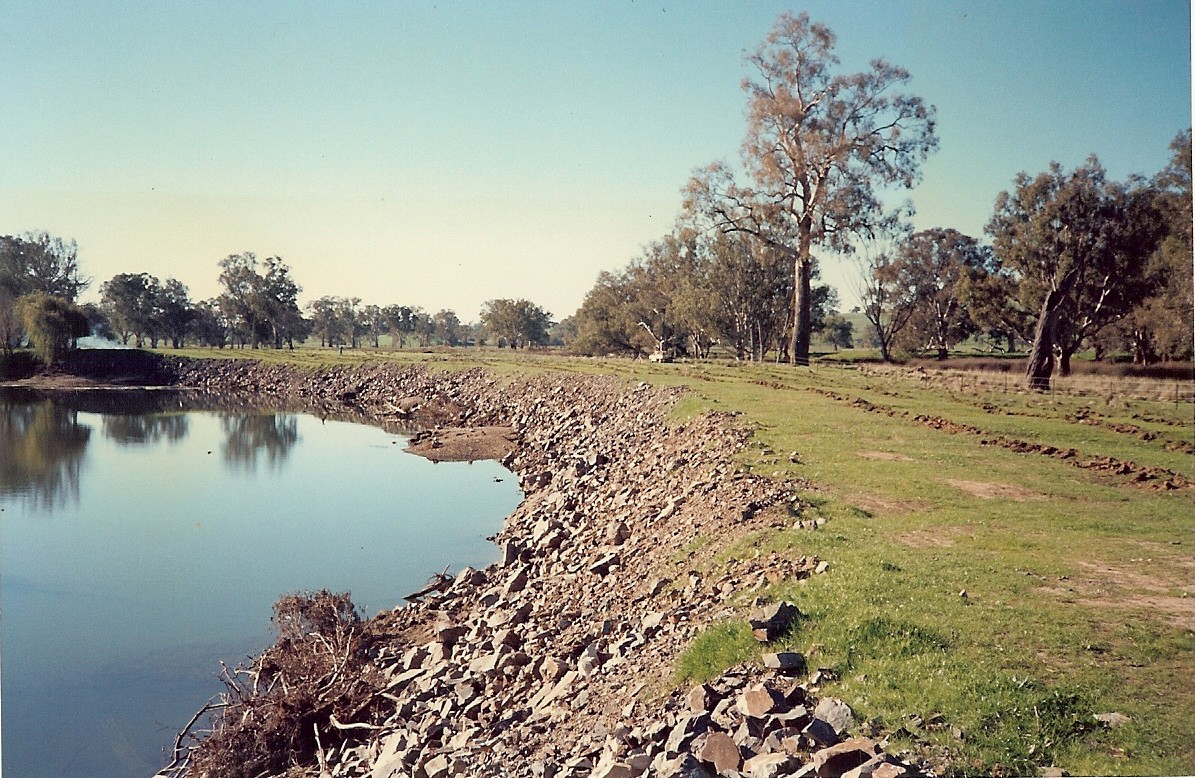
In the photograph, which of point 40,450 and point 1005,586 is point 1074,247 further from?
point 40,450

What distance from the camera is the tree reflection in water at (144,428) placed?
40156mm

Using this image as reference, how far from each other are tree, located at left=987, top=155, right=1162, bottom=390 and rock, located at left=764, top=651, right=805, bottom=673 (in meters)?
10.4

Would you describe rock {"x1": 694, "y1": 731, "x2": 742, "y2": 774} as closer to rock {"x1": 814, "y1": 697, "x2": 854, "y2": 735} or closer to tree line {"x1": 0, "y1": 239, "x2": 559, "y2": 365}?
rock {"x1": 814, "y1": 697, "x2": 854, "y2": 735}

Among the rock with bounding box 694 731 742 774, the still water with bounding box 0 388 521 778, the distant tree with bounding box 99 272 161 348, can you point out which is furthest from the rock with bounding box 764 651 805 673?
the distant tree with bounding box 99 272 161 348

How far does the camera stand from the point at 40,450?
35.3 metres

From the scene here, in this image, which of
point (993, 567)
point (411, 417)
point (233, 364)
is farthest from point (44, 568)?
point (233, 364)

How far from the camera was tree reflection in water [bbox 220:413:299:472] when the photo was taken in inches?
1377

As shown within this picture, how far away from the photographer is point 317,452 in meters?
36.0

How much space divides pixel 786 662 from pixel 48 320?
32585mm

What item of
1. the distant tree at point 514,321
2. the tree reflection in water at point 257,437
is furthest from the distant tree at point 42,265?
the distant tree at point 514,321

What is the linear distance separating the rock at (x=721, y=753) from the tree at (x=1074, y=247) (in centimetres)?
1171

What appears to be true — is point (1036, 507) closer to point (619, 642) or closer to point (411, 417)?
point (619, 642)

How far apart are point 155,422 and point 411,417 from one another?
48.5 feet

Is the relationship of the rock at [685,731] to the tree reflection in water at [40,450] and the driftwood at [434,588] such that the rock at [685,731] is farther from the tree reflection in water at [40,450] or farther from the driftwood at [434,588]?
the tree reflection in water at [40,450]
